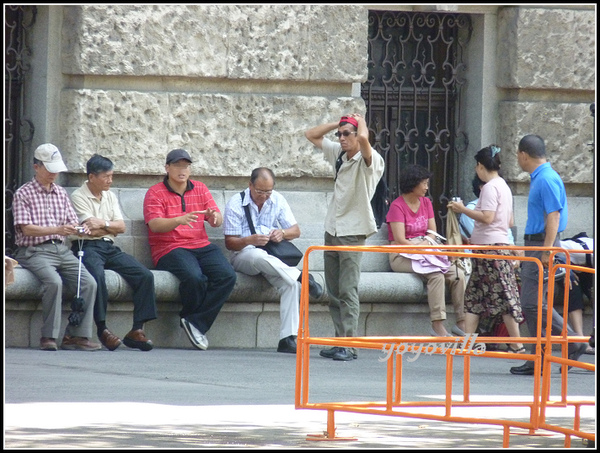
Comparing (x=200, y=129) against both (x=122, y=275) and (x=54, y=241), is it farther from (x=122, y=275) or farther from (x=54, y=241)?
(x=54, y=241)

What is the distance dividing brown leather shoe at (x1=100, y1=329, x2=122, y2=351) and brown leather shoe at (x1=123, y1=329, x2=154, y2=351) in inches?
3.2

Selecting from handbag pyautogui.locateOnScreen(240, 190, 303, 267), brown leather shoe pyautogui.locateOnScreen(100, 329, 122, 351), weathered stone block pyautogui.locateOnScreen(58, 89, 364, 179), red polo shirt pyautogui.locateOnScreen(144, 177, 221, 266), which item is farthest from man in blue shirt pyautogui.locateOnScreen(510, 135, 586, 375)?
brown leather shoe pyautogui.locateOnScreen(100, 329, 122, 351)

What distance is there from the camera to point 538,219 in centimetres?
921

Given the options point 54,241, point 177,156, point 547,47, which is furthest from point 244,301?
point 547,47

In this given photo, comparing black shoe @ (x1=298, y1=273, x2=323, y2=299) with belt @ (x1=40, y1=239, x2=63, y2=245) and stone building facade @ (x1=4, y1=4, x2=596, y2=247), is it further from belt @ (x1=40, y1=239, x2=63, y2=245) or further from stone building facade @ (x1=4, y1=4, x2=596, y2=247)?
belt @ (x1=40, y1=239, x2=63, y2=245)

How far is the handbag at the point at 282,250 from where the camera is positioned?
33.7ft

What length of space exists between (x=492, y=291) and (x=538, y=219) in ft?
3.58

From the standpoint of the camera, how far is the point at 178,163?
1010cm

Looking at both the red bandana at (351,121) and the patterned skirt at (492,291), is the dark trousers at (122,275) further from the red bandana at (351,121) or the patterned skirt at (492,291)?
the patterned skirt at (492,291)

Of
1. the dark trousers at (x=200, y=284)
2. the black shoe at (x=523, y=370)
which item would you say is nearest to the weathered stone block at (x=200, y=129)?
the dark trousers at (x=200, y=284)

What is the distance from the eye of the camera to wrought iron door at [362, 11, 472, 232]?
11.4 metres

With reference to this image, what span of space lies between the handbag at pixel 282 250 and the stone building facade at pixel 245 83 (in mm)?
537

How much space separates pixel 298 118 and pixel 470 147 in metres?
1.84

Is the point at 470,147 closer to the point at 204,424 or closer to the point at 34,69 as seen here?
the point at 34,69
